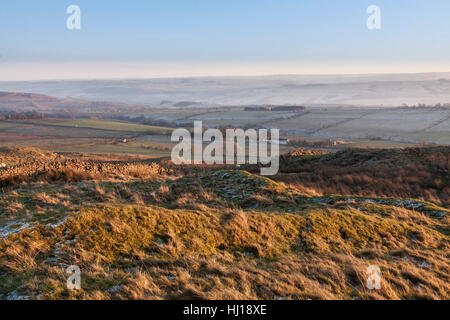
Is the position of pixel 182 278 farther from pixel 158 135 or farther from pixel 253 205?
pixel 158 135

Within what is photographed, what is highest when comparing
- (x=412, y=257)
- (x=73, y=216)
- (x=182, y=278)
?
(x=73, y=216)

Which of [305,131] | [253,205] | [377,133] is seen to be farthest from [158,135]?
[253,205]

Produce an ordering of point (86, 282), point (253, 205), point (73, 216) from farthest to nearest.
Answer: point (253, 205)
point (73, 216)
point (86, 282)

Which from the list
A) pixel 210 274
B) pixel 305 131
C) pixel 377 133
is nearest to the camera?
pixel 210 274
